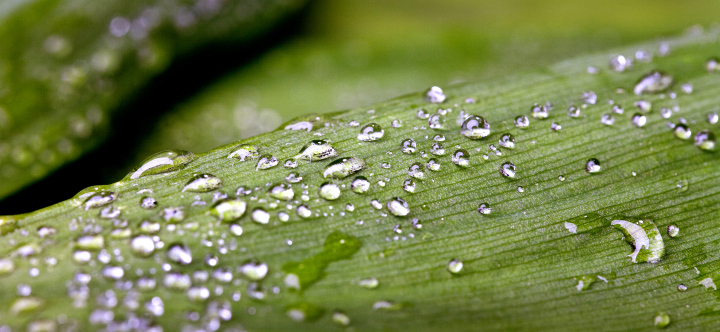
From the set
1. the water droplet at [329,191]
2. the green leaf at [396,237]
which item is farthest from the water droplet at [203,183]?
the water droplet at [329,191]

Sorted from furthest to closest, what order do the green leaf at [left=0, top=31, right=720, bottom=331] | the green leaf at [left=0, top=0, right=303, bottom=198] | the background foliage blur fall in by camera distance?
the background foliage blur, the green leaf at [left=0, top=0, right=303, bottom=198], the green leaf at [left=0, top=31, right=720, bottom=331]

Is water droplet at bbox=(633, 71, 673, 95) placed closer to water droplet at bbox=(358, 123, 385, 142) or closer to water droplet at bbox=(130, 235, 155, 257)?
water droplet at bbox=(358, 123, 385, 142)

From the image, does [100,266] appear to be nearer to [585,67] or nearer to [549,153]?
[549,153]

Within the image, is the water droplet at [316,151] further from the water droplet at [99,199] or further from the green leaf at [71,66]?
the green leaf at [71,66]

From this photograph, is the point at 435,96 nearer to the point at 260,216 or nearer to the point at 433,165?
the point at 433,165

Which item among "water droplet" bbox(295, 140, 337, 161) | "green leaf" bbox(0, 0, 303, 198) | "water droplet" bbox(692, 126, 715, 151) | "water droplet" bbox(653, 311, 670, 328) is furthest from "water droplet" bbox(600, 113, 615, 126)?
"green leaf" bbox(0, 0, 303, 198)

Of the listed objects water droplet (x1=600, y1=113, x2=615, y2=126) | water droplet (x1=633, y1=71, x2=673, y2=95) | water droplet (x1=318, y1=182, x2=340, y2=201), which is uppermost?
water droplet (x1=633, y1=71, x2=673, y2=95)

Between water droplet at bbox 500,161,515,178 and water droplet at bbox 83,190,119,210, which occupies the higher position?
water droplet at bbox 83,190,119,210
